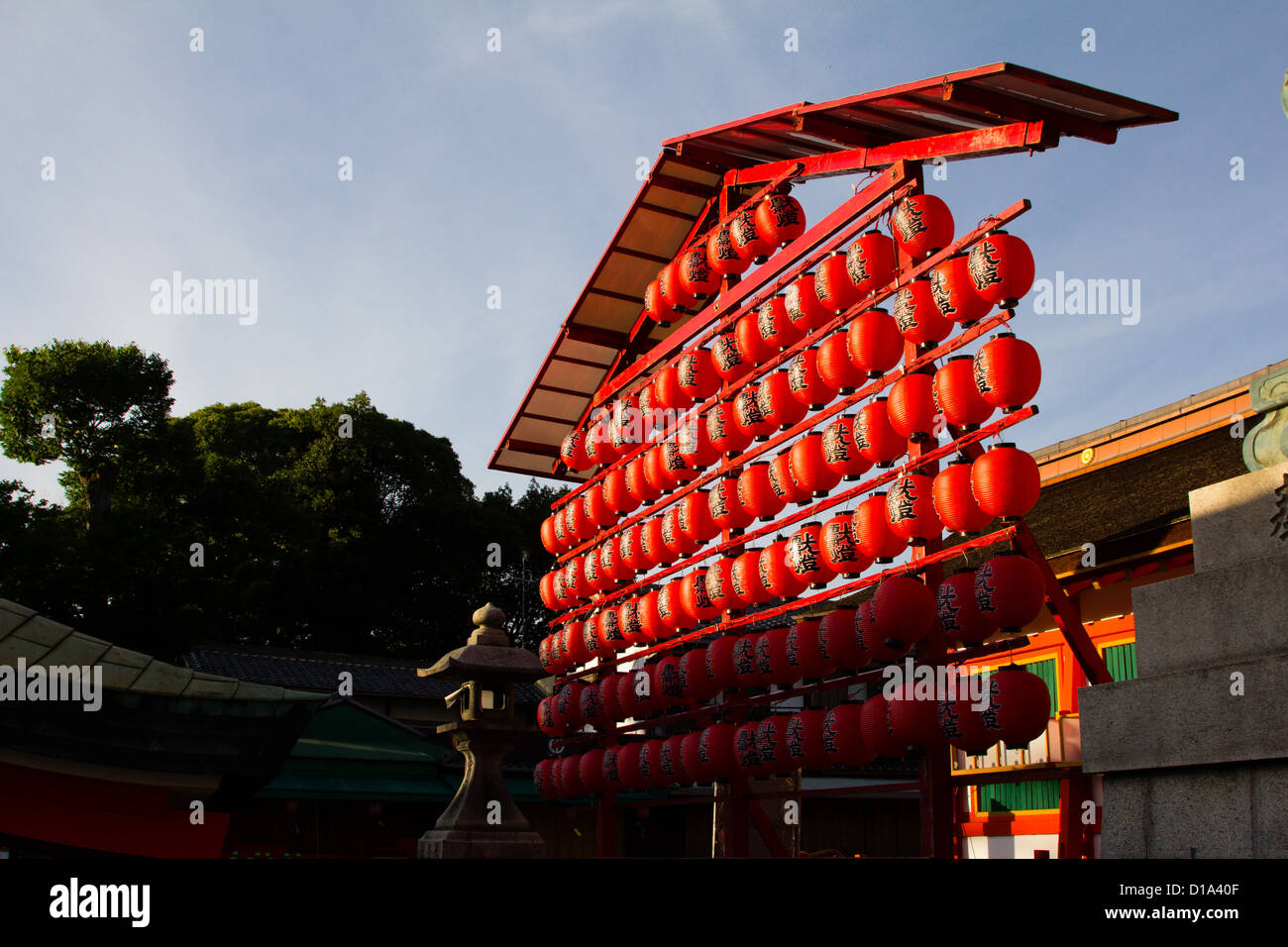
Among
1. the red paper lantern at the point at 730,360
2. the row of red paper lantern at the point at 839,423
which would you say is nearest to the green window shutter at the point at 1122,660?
the row of red paper lantern at the point at 839,423

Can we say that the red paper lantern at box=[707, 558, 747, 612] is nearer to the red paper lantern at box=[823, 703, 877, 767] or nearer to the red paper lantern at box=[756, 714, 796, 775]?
the red paper lantern at box=[756, 714, 796, 775]

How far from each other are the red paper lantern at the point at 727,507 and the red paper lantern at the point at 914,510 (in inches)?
132

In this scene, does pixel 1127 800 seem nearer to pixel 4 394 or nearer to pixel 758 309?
pixel 758 309

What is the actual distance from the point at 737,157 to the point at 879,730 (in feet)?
30.3

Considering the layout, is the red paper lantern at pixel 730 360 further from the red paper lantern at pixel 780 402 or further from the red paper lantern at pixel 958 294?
the red paper lantern at pixel 958 294

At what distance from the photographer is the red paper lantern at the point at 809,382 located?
13.3 meters

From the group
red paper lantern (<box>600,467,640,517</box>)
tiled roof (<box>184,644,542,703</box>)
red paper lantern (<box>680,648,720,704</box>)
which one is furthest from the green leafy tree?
red paper lantern (<box>680,648,720,704</box>)

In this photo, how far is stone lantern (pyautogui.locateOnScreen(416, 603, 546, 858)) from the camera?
1170cm

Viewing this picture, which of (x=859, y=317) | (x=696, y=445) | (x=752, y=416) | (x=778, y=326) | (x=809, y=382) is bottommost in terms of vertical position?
(x=696, y=445)

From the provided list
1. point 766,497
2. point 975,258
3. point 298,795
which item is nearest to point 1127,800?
point 975,258

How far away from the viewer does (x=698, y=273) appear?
16734mm

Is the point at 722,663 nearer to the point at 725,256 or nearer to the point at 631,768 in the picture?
the point at 631,768

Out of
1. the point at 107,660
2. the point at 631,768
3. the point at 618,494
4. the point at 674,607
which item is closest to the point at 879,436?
the point at 674,607

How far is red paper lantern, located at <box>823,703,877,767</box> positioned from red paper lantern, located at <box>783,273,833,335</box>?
4.79 m
